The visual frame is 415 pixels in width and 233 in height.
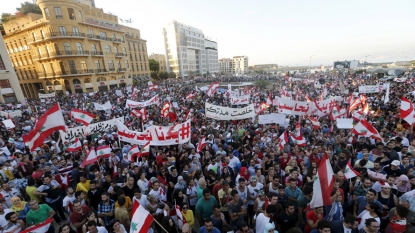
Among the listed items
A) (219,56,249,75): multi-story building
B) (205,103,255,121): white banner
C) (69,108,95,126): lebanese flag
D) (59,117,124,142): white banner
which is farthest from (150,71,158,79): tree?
(219,56,249,75): multi-story building

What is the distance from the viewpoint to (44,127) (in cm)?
658

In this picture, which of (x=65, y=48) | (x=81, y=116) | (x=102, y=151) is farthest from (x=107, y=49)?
(x=102, y=151)

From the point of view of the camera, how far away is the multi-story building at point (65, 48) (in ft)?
117

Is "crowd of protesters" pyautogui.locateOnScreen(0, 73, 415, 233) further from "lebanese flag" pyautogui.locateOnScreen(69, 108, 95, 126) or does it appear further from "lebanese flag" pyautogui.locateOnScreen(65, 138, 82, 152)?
"lebanese flag" pyautogui.locateOnScreen(69, 108, 95, 126)

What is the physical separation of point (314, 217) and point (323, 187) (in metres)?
0.58

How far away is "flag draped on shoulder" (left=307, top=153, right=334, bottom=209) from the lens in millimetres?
3514

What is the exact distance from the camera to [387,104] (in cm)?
1347

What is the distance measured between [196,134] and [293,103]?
517 centimetres

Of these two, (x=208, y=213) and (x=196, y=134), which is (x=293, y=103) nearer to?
(x=196, y=134)

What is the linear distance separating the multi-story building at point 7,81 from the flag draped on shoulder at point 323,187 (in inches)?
1472

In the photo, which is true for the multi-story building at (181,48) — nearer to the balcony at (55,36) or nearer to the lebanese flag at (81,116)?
the balcony at (55,36)

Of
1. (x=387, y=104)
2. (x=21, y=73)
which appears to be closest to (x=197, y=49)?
(x=21, y=73)

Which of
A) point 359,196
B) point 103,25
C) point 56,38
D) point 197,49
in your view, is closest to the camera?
point 359,196

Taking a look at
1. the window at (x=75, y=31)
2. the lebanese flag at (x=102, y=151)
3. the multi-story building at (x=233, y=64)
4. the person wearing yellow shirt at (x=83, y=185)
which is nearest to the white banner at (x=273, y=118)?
the lebanese flag at (x=102, y=151)
